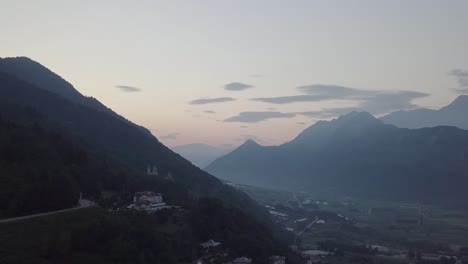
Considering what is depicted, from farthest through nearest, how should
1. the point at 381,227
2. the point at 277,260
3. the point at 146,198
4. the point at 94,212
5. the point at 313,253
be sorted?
1. the point at 381,227
2. the point at 313,253
3. the point at 146,198
4. the point at 277,260
5. the point at 94,212

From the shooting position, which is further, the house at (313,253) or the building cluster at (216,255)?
the house at (313,253)

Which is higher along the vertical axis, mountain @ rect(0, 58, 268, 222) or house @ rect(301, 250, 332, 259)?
mountain @ rect(0, 58, 268, 222)

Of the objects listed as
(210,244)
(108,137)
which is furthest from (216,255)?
(108,137)

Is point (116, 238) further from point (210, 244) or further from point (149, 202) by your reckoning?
point (149, 202)

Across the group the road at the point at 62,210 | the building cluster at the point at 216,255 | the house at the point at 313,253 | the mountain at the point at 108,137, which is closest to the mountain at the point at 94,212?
the mountain at the point at 108,137

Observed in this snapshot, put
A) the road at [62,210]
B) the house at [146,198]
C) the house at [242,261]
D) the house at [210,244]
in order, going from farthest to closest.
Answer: the house at [146,198]
the house at [210,244]
the house at [242,261]
the road at [62,210]

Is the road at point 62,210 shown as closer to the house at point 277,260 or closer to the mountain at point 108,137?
the house at point 277,260

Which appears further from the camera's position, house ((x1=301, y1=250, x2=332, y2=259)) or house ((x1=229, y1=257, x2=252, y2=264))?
house ((x1=301, y1=250, x2=332, y2=259))

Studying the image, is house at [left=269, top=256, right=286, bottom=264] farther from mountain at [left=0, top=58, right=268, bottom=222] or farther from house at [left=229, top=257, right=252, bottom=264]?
mountain at [left=0, top=58, right=268, bottom=222]

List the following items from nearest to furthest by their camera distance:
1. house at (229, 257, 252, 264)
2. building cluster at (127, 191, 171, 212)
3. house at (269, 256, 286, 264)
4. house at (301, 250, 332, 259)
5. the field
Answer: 1. house at (229, 257, 252, 264)
2. house at (269, 256, 286, 264)
3. building cluster at (127, 191, 171, 212)
4. house at (301, 250, 332, 259)
5. the field

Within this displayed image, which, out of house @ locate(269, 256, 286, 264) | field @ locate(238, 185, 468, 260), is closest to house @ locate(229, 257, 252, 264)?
house @ locate(269, 256, 286, 264)

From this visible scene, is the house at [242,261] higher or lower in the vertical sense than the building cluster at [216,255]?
lower
